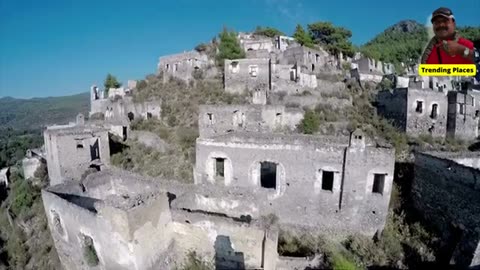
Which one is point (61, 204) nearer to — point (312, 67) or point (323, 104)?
point (323, 104)

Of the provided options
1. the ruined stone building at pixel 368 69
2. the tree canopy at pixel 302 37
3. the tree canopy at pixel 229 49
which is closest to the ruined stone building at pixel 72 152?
the tree canopy at pixel 229 49

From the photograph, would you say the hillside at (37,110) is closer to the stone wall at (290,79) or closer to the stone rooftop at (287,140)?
the stone wall at (290,79)

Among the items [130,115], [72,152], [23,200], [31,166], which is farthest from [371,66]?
[23,200]

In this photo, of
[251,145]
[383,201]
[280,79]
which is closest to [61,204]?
[251,145]

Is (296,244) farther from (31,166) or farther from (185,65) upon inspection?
(185,65)

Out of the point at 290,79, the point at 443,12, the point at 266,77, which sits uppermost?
the point at 443,12

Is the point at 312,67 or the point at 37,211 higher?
the point at 312,67

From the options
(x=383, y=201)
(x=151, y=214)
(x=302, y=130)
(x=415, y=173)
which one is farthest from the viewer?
(x=302, y=130)

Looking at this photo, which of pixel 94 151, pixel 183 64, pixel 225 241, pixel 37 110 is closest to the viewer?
pixel 225 241

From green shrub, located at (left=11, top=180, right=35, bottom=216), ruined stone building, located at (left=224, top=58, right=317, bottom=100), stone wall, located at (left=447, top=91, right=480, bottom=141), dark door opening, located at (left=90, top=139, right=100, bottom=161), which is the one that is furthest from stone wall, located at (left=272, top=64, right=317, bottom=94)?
green shrub, located at (left=11, top=180, right=35, bottom=216)
